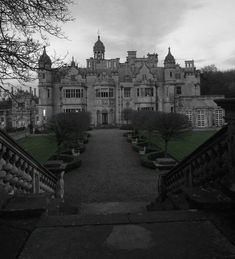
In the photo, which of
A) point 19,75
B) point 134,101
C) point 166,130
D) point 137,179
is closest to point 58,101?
point 134,101

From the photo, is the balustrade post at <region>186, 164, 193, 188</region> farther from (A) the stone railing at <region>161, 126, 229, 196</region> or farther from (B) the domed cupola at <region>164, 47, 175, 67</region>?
(B) the domed cupola at <region>164, 47, 175, 67</region>

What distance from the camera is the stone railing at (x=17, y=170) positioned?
17.1 ft

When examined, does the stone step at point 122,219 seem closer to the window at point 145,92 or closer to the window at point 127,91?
the window at point 145,92

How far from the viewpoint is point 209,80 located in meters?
78.0

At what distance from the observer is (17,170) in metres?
5.91

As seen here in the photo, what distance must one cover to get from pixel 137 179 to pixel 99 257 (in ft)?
44.6

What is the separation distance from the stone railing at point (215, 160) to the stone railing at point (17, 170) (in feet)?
10.5

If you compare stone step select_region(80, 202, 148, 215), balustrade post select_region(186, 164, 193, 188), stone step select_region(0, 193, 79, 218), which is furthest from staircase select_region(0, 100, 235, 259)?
stone step select_region(80, 202, 148, 215)

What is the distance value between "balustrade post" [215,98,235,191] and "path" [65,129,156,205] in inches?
321

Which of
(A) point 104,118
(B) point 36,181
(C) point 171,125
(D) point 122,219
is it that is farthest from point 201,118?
(D) point 122,219

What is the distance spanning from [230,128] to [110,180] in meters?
12.2

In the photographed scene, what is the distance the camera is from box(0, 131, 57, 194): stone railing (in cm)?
522

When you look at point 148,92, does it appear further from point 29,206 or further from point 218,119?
point 29,206

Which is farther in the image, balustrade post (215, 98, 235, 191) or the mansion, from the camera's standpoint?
the mansion
